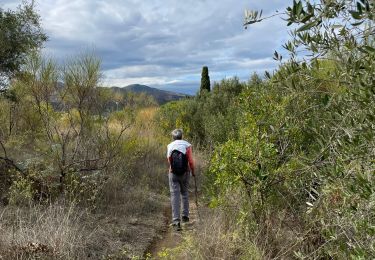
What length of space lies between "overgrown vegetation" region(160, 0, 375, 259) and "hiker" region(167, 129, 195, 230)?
225 cm

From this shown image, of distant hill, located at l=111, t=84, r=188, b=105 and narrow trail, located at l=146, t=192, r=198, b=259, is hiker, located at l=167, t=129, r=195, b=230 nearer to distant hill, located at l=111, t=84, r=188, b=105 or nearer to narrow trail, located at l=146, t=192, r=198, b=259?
narrow trail, located at l=146, t=192, r=198, b=259

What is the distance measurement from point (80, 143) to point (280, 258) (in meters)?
5.85

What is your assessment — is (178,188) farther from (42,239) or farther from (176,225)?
(42,239)

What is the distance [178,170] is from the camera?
8.52 m

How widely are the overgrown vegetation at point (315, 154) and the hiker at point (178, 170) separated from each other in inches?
88.5

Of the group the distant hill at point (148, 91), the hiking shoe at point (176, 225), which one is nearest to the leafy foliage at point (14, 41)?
the distant hill at point (148, 91)

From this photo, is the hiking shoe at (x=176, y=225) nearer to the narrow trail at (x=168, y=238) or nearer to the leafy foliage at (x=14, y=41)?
the narrow trail at (x=168, y=238)

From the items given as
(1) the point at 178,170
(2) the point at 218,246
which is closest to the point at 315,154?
(2) the point at 218,246

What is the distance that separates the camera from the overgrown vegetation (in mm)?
2113

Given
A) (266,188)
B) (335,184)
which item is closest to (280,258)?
(266,188)

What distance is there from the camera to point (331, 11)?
2.04m

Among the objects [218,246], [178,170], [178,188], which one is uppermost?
[178,170]

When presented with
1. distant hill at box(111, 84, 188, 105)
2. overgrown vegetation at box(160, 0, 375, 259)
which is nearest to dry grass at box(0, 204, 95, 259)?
overgrown vegetation at box(160, 0, 375, 259)

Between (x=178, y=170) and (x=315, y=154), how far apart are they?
5862 mm
